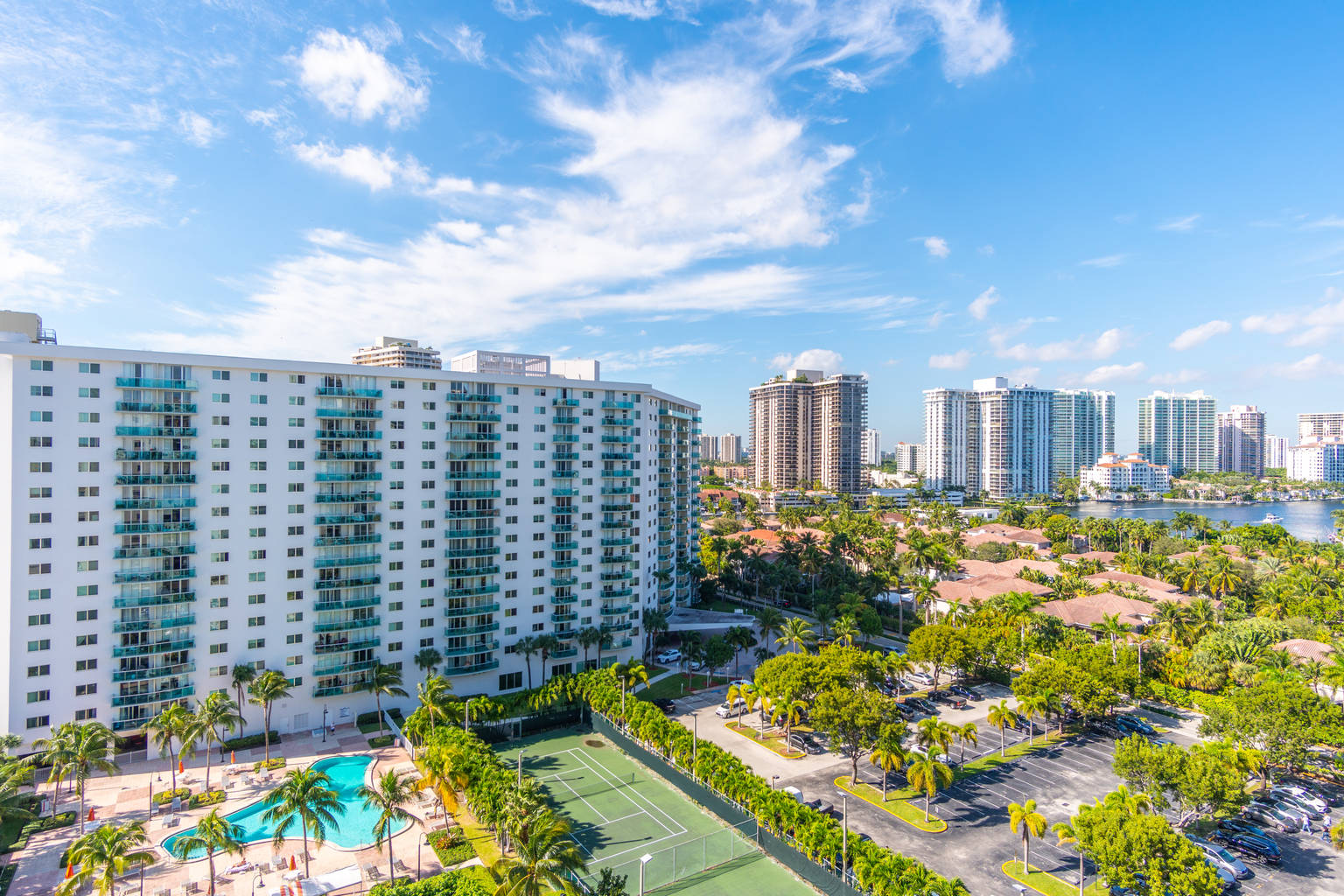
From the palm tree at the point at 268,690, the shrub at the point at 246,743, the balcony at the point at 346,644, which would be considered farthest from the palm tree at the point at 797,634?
the shrub at the point at 246,743

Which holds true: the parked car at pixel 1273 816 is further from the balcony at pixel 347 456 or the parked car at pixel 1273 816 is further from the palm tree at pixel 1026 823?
the balcony at pixel 347 456

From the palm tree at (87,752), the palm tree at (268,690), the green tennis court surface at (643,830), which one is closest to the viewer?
the green tennis court surface at (643,830)

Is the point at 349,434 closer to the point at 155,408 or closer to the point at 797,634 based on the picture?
the point at 155,408

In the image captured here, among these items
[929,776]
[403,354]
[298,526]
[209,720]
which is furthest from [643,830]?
[403,354]

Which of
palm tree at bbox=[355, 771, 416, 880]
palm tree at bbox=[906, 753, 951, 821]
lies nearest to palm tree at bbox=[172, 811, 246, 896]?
palm tree at bbox=[355, 771, 416, 880]

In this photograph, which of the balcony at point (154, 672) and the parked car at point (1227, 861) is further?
the balcony at point (154, 672)

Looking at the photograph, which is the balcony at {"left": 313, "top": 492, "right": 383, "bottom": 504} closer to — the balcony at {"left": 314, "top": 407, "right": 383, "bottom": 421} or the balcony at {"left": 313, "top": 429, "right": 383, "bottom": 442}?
the balcony at {"left": 313, "top": 429, "right": 383, "bottom": 442}

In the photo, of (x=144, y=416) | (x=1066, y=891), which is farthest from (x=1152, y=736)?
(x=144, y=416)
